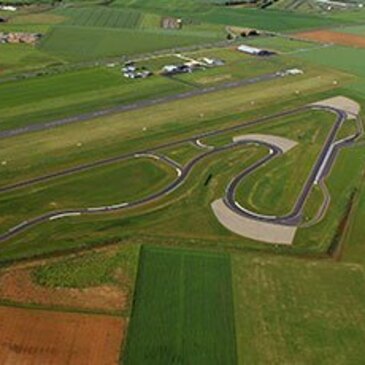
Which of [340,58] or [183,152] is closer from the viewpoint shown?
[183,152]

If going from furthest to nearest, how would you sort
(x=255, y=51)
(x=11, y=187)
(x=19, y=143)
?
(x=255, y=51) < (x=19, y=143) < (x=11, y=187)

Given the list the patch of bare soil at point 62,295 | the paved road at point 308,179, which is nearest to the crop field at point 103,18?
the paved road at point 308,179

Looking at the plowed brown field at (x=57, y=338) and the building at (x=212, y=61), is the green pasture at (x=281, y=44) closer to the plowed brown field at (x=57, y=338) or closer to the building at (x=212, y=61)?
the building at (x=212, y=61)

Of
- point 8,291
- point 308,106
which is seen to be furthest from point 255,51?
point 8,291

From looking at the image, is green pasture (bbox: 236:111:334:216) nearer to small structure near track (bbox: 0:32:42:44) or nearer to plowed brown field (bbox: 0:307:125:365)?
plowed brown field (bbox: 0:307:125:365)

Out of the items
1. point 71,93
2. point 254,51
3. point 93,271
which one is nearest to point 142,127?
point 71,93

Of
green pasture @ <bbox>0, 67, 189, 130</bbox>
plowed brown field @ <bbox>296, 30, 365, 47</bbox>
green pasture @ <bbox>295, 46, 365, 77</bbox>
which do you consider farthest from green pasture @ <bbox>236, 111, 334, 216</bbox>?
plowed brown field @ <bbox>296, 30, 365, 47</bbox>

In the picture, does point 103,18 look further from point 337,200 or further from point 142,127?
point 337,200

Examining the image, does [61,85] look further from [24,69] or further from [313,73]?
[313,73]
